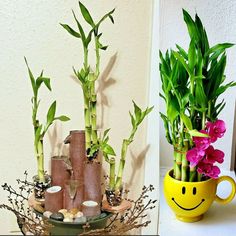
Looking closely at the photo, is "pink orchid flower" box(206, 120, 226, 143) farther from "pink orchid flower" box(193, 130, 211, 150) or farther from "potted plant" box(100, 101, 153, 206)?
"potted plant" box(100, 101, 153, 206)

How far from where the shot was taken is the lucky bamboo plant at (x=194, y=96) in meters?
1.08

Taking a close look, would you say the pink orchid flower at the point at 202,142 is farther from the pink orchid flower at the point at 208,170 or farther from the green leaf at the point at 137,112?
the green leaf at the point at 137,112

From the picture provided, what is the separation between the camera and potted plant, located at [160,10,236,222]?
1.08 metres

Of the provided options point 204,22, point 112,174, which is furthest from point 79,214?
point 204,22

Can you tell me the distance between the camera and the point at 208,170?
111cm

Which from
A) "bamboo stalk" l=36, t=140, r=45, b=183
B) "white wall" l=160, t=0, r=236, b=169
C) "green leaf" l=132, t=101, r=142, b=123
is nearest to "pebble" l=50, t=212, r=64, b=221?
"bamboo stalk" l=36, t=140, r=45, b=183

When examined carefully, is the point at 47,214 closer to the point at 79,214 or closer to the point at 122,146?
the point at 79,214

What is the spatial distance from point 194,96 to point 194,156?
0.58 feet

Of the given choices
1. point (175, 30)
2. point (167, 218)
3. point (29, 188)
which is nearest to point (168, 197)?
point (167, 218)

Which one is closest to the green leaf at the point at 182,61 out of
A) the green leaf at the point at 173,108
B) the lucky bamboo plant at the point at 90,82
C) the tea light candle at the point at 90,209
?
the green leaf at the point at 173,108

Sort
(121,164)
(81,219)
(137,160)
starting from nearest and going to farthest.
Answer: (81,219)
(121,164)
(137,160)

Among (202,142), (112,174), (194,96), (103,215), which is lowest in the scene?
(103,215)

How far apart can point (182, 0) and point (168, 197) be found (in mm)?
665

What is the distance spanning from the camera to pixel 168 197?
114 cm
